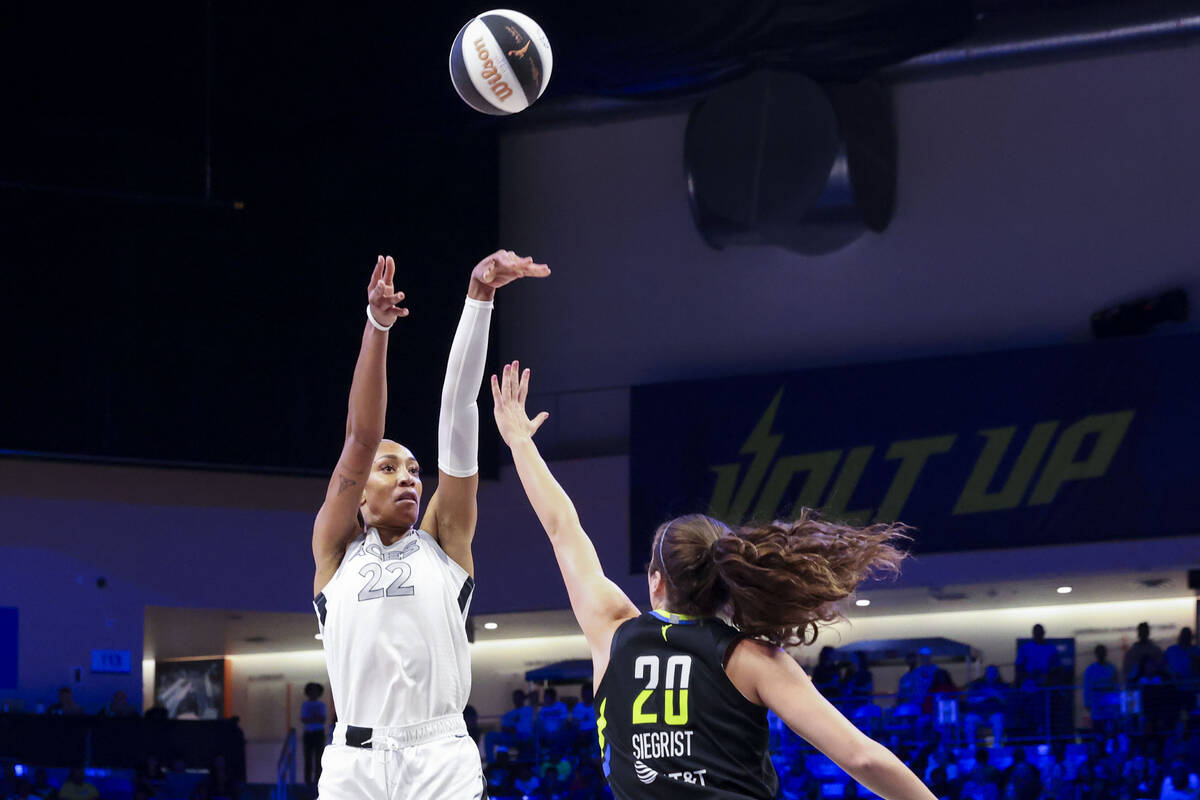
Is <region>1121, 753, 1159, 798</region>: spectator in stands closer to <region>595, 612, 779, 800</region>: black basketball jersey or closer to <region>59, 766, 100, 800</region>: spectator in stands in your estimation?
<region>59, 766, 100, 800</region>: spectator in stands

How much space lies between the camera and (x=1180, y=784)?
45.4ft

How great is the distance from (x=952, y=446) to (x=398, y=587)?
1437cm

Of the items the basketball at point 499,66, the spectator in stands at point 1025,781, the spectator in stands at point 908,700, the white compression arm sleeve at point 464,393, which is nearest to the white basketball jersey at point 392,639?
the white compression arm sleeve at point 464,393

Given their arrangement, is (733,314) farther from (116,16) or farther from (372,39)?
(116,16)

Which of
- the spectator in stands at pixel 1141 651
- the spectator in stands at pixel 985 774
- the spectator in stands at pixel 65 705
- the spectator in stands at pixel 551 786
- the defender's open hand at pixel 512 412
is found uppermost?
the defender's open hand at pixel 512 412

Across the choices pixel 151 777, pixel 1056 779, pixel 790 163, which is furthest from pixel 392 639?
pixel 790 163

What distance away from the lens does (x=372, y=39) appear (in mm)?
17391

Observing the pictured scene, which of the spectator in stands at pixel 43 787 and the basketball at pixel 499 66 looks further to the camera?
the spectator in stands at pixel 43 787

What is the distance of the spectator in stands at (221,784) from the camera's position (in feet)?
54.8

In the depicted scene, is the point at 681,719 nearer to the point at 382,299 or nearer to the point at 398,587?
the point at 398,587

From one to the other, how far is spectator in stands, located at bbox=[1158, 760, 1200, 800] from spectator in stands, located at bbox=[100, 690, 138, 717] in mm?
12311

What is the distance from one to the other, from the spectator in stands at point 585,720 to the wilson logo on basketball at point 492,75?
10441 millimetres

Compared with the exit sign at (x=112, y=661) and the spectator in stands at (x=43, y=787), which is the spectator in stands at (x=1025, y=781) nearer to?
the spectator in stands at (x=43, y=787)

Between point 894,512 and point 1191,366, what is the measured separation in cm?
388
